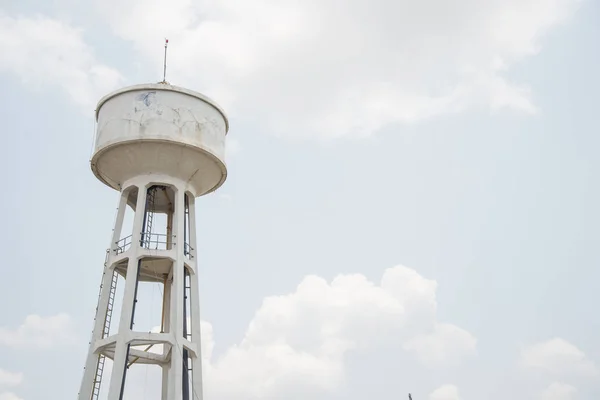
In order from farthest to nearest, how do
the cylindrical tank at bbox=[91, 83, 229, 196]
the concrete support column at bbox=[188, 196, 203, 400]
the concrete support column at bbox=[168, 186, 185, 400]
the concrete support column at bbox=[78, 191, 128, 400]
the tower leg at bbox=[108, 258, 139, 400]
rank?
the cylindrical tank at bbox=[91, 83, 229, 196]
the concrete support column at bbox=[188, 196, 203, 400]
the concrete support column at bbox=[78, 191, 128, 400]
the concrete support column at bbox=[168, 186, 185, 400]
the tower leg at bbox=[108, 258, 139, 400]

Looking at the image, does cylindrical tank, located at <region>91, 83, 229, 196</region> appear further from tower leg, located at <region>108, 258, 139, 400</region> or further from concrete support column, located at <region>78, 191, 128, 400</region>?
tower leg, located at <region>108, 258, 139, 400</region>

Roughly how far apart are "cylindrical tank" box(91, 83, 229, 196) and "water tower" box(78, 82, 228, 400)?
0.03 meters

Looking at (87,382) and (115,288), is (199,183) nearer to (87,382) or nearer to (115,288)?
(115,288)

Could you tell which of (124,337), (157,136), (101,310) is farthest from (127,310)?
(157,136)

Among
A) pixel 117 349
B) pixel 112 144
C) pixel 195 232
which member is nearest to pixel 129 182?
pixel 112 144

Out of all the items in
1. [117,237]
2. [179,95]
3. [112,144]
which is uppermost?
[179,95]

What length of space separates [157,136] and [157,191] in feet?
8.37

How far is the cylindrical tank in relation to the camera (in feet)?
64.7

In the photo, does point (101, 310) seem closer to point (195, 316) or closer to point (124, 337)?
point (124, 337)

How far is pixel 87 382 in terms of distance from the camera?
18.4 meters

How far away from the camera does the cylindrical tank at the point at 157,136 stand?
1973 cm

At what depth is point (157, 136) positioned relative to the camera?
19.6 meters

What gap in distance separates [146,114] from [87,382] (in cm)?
783

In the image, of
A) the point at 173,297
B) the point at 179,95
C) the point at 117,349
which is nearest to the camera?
the point at 117,349
